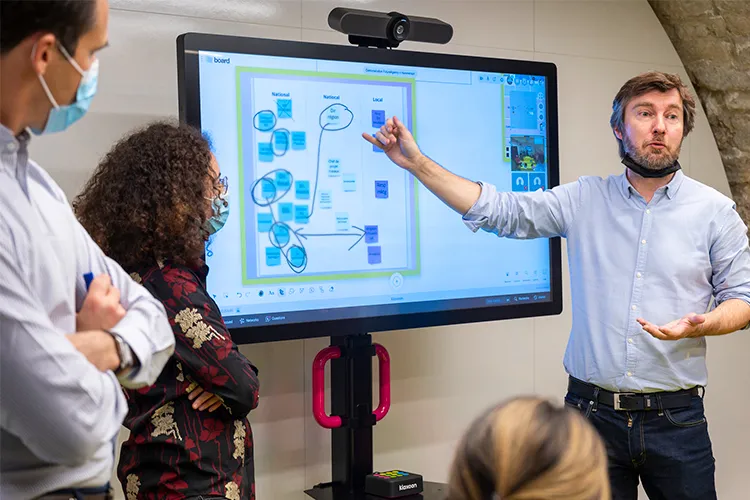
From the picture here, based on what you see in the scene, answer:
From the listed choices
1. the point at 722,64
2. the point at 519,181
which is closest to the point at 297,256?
the point at 519,181

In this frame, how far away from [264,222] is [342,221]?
274 mm

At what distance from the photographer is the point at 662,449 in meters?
2.60

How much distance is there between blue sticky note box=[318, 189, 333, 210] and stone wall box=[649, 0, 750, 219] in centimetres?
211

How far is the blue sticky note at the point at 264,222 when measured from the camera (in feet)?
8.60

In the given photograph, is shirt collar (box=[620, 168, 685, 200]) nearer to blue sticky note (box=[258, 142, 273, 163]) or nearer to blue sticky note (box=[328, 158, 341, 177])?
blue sticky note (box=[328, 158, 341, 177])

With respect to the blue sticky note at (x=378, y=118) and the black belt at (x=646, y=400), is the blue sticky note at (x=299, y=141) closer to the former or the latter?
the blue sticky note at (x=378, y=118)

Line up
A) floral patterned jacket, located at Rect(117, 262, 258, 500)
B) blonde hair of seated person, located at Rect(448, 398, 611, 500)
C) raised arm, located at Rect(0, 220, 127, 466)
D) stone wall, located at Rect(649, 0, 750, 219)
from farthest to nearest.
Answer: stone wall, located at Rect(649, 0, 750, 219) → floral patterned jacket, located at Rect(117, 262, 258, 500) → raised arm, located at Rect(0, 220, 127, 466) → blonde hair of seated person, located at Rect(448, 398, 611, 500)

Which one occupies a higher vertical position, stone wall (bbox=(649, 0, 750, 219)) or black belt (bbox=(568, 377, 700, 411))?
stone wall (bbox=(649, 0, 750, 219))

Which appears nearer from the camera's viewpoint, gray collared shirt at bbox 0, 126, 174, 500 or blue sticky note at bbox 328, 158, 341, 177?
gray collared shirt at bbox 0, 126, 174, 500

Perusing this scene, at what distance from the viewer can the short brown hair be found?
2.74 metres

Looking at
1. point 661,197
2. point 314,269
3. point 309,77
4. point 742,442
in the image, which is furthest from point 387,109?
point 742,442

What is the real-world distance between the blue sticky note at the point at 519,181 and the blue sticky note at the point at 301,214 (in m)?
0.81

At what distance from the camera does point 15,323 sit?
4.01 ft

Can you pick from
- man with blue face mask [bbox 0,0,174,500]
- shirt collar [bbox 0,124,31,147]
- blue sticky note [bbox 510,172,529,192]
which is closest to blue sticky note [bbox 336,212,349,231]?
blue sticky note [bbox 510,172,529,192]
